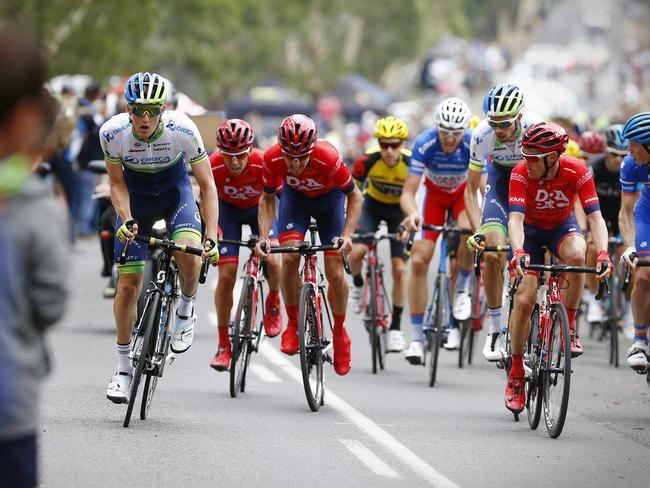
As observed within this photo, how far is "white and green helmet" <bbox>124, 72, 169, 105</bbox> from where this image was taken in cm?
1017

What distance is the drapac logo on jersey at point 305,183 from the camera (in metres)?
11.8

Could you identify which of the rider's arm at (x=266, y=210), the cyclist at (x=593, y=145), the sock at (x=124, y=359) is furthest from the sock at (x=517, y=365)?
the cyclist at (x=593, y=145)

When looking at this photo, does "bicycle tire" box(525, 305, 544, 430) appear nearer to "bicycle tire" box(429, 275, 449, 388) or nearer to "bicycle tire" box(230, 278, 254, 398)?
"bicycle tire" box(429, 275, 449, 388)

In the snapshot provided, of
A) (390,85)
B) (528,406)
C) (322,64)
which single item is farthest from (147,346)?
(390,85)

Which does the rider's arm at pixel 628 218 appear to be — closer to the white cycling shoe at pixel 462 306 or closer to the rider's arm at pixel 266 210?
the white cycling shoe at pixel 462 306

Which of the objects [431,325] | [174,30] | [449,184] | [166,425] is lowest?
[166,425]

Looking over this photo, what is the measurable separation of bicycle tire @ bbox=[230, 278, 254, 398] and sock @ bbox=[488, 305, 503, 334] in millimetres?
1903

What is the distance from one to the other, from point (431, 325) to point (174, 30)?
2467 inches

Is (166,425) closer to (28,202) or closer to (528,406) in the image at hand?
(528,406)

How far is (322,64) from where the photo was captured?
9669cm

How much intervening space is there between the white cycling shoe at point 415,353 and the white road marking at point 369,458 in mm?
3516

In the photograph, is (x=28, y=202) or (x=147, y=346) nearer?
(x=28, y=202)

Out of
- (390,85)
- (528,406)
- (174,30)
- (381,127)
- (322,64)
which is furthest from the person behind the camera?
(390,85)

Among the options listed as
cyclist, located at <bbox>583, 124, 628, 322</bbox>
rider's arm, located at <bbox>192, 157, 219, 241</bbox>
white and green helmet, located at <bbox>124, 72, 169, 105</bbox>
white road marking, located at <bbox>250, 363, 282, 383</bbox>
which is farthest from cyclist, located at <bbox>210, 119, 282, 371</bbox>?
cyclist, located at <bbox>583, 124, 628, 322</bbox>
